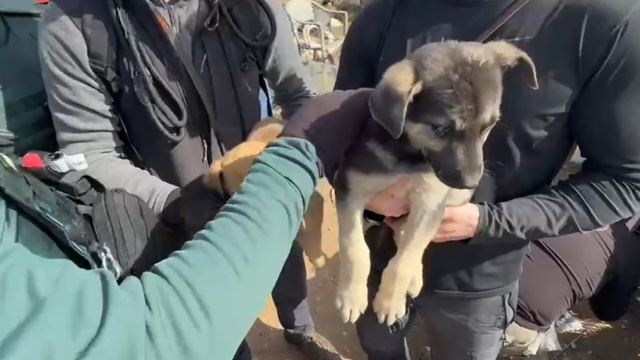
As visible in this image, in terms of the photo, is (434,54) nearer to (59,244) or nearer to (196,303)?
(196,303)

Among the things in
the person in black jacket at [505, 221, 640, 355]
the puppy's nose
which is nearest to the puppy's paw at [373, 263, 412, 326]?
the puppy's nose

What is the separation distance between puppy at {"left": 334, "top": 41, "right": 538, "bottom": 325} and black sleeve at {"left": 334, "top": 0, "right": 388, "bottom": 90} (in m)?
0.20

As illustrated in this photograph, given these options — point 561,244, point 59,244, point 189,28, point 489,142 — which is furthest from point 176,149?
point 561,244

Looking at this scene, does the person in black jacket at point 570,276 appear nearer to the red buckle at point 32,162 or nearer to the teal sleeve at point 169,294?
the teal sleeve at point 169,294

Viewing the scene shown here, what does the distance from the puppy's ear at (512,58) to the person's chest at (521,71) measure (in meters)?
0.04

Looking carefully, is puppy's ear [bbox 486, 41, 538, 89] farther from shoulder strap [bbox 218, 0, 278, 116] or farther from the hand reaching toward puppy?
shoulder strap [bbox 218, 0, 278, 116]

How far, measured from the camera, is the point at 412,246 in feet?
5.53

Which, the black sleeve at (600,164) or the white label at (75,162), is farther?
the white label at (75,162)

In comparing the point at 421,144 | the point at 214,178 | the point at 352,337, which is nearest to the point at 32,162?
the point at 214,178

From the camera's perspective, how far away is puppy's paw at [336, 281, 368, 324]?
1.81 meters

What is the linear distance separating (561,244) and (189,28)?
1.71 metres

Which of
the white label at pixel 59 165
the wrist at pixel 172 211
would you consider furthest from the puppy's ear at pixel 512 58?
the white label at pixel 59 165

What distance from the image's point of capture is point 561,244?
235 centimetres

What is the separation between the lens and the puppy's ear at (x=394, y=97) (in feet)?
4.71
